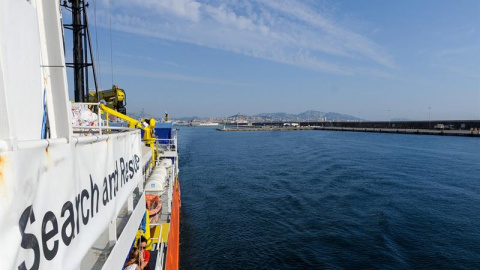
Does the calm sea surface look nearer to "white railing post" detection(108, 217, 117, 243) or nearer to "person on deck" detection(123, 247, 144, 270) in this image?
"person on deck" detection(123, 247, 144, 270)

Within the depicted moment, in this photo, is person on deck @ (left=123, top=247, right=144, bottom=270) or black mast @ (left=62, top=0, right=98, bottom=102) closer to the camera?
person on deck @ (left=123, top=247, right=144, bottom=270)

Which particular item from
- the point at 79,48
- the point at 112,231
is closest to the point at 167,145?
the point at 79,48

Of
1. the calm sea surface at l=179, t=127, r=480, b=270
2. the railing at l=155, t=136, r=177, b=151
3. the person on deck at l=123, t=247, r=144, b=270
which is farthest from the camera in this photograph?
the railing at l=155, t=136, r=177, b=151

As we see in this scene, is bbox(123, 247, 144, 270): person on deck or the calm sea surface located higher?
bbox(123, 247, 144, 270): person on deck

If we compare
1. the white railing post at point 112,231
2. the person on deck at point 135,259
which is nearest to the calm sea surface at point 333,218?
the person on deck at point 135,259

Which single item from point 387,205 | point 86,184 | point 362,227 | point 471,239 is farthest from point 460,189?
point 86,184

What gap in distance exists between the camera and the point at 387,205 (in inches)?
881

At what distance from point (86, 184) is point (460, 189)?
105 ft

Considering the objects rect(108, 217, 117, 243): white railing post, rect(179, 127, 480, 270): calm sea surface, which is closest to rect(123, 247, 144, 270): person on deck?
rect(108, 217, 117, 243): white railing post

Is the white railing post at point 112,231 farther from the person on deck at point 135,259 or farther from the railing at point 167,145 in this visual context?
the railing at point 167,145

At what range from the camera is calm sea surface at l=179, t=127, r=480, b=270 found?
1511 cm

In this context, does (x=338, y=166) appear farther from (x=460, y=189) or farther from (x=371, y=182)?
(x=460, y=189)

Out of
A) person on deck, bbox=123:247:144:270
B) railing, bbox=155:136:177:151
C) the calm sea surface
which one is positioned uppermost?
railing, bbox=155:136:177:151

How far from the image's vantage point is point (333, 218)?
20078 mm
